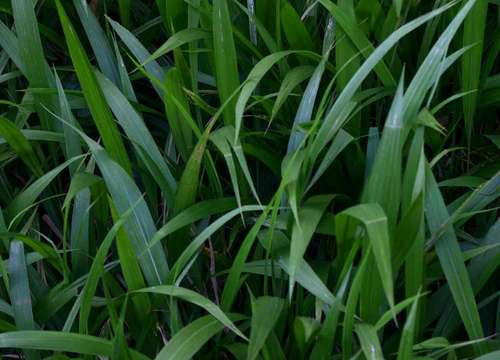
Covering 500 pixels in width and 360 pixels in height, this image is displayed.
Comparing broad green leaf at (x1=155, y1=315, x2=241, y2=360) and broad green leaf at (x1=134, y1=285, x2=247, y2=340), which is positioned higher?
broad green leaf at (x1=134, y1=285, x2=247, y2=340)

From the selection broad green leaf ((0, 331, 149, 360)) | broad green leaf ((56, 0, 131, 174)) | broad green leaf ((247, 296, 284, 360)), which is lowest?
broad green leaf ((0, 331, 149, 360))

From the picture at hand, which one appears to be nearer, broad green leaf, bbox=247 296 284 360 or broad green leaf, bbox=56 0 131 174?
broad green leaf, bbox=247 296 284 360

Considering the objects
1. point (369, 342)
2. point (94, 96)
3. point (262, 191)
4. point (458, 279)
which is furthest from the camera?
point (262, 191)

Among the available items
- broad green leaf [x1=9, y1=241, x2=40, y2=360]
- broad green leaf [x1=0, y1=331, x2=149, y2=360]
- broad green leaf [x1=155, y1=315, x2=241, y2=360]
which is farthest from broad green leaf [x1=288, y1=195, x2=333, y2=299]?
broad green leaf [x1=9, y1=241, x2=40, y2=360]

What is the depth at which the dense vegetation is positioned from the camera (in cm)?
94

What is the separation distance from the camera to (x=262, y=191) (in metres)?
1.20

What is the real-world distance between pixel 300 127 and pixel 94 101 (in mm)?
256

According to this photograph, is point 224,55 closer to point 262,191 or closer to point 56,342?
point 262,191

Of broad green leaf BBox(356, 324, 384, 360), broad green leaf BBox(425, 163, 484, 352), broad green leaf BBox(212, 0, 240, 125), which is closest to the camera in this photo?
broad green leaf BBox(356, 324, 384, 360)

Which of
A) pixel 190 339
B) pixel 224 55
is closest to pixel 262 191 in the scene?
pixel 224 55

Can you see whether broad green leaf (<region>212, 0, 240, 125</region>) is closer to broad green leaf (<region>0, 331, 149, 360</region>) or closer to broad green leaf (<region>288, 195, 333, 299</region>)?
broad green leaf (<region>288, 195, 333, 299</region>)

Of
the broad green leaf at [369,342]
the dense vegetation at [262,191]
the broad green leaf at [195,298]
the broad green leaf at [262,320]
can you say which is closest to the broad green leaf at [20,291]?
the dense vegetation at [262,191]

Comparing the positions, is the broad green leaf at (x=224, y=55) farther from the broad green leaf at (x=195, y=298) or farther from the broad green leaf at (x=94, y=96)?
the broad green leaf at (x=195, y=298)

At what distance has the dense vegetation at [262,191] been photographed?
944mm
